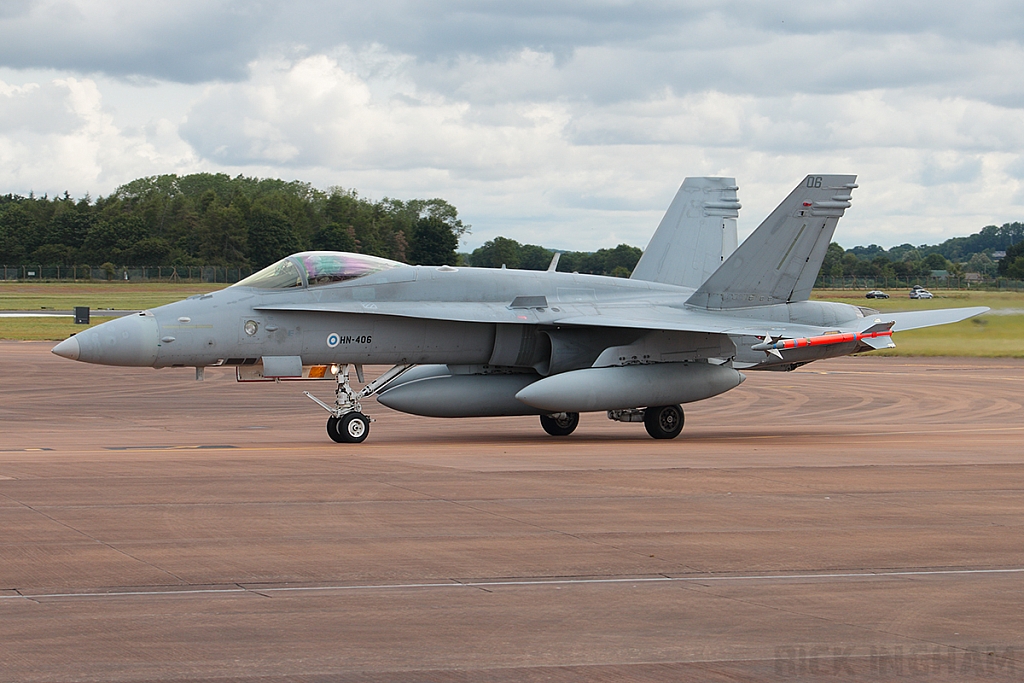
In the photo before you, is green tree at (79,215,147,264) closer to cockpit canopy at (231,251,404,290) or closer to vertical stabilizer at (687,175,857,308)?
cockpit canopy at (231,251,404,290)

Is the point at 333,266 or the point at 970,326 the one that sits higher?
the point at 333,266

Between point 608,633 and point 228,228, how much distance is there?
74.1 meters

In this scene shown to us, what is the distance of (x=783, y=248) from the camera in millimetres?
20734

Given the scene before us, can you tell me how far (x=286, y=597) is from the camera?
793cm

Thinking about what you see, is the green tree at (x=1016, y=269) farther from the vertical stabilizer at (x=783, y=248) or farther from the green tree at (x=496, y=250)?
the vertical stabilizer at (x=783, y=248)

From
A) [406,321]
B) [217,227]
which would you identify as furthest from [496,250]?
[217,227]

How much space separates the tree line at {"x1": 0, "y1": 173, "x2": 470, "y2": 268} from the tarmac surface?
85.0 feet

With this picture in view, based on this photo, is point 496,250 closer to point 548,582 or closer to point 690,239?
point 690,239

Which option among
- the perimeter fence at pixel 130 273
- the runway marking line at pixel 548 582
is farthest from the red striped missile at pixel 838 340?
the perimeter fence at pixel 130 273

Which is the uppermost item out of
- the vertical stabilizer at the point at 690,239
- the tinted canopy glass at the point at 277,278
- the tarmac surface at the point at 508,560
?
the vertical stabilizer at the point at 690,239

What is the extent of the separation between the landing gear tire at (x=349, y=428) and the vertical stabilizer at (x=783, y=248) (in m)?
6.44

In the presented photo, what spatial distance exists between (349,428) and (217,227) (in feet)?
214

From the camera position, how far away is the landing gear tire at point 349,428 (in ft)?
60.0

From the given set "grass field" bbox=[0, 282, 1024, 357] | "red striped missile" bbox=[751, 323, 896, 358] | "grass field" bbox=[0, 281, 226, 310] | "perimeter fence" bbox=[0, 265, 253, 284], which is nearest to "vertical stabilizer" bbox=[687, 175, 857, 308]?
"red striped missile" bbox=[751, 323, 896, 358]
